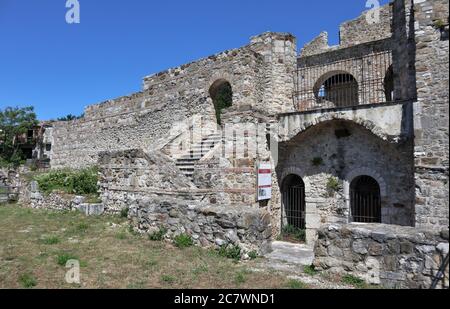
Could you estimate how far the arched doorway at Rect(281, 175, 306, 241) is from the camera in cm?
1130

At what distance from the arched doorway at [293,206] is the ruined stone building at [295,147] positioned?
0.04 meters

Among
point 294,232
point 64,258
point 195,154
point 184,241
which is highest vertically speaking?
point 195,154

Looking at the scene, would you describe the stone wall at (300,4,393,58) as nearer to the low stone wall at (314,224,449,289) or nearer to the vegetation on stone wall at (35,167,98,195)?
the vegetation on stone wall at (35,167,98,195)

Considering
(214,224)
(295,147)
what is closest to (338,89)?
(295,147)

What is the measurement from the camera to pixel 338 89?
16.9 metres

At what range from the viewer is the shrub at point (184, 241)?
6.89m

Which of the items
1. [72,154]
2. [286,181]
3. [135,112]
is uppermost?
[135,112]

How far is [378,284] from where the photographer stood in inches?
194

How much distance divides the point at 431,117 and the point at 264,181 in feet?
16.0

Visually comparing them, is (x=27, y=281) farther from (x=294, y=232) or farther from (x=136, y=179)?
(x=294, y=232)
